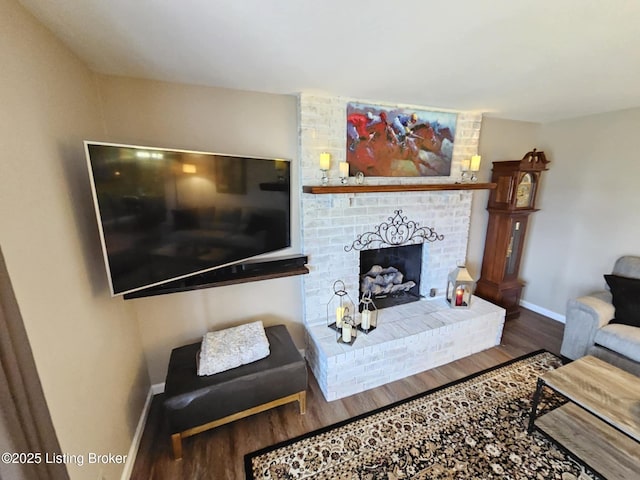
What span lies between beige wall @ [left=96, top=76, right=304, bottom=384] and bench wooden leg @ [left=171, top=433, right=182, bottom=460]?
0.67m

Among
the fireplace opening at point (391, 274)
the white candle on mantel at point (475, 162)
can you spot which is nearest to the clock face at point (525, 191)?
the white candle on mantel at point (475, 162)

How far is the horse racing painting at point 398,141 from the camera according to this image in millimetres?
2312

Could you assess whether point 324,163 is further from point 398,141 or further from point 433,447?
point 433,447

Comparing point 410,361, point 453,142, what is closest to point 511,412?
point 410,361

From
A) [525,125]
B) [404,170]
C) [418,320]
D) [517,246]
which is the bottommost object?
[418,320]

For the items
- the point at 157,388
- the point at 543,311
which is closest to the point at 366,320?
the point at 157,388

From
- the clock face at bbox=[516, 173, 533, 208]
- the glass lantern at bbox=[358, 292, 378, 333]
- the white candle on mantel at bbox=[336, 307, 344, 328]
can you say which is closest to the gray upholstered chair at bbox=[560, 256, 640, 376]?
the clock face at bbox=[516, 173, 533, 208]

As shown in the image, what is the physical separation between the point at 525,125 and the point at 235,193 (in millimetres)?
3532

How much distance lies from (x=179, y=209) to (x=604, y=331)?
11.1 ft

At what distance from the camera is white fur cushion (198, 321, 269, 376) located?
5.80 feet

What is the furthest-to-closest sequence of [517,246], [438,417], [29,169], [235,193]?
[517,246] < [438,417] < [235,193] < [29,169]

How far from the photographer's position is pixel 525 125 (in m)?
3.20

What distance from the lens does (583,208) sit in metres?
2.97

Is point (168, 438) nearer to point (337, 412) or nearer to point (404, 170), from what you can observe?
point (337, 412)
